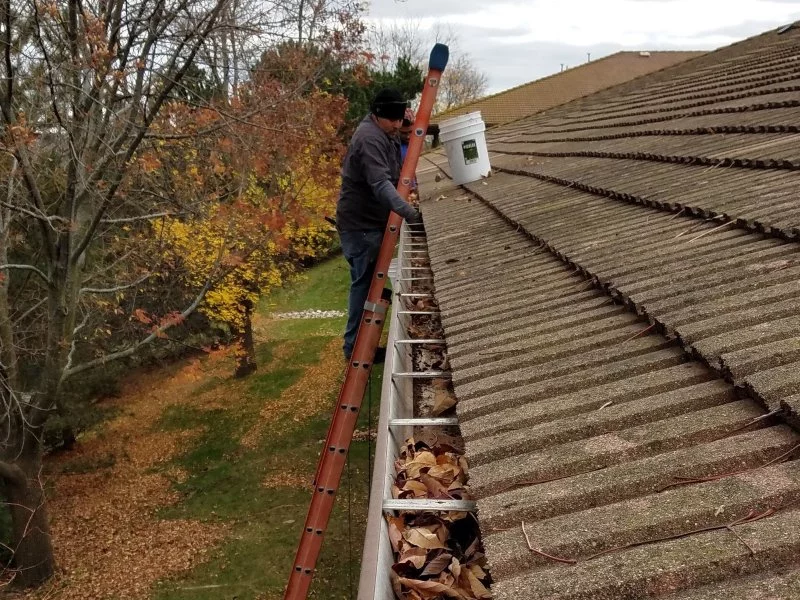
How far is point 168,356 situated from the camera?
71.4ft

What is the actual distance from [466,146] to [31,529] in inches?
→ 377

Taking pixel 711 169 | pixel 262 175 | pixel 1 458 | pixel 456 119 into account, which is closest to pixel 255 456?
pixel 1 458

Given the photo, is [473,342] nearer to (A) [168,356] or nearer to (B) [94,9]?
(B) [94,9]

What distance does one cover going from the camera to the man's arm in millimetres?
3993

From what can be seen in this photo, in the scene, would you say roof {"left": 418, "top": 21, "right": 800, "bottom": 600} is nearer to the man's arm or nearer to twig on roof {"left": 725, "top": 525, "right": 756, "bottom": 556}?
twig on roof {"left": 725, "top": 525, "right": 756, "bottom": 556}

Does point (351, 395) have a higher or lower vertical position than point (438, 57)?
lower

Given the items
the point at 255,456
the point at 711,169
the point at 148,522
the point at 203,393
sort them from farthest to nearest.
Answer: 1. the point at 203,393
2. the point at 255,456
3. the point at 148,522
4. the point at 711,169

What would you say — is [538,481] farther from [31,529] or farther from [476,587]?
[31,529]

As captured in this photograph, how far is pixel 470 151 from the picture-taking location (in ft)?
23.4

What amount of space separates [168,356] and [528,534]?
21.9 metres

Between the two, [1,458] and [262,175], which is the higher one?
[262,175]

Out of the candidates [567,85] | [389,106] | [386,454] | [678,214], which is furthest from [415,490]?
[567,85]

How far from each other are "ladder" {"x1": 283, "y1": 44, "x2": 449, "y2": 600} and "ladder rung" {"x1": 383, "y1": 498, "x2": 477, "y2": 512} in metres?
1.40

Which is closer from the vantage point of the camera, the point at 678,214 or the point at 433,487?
the point at 433,487
